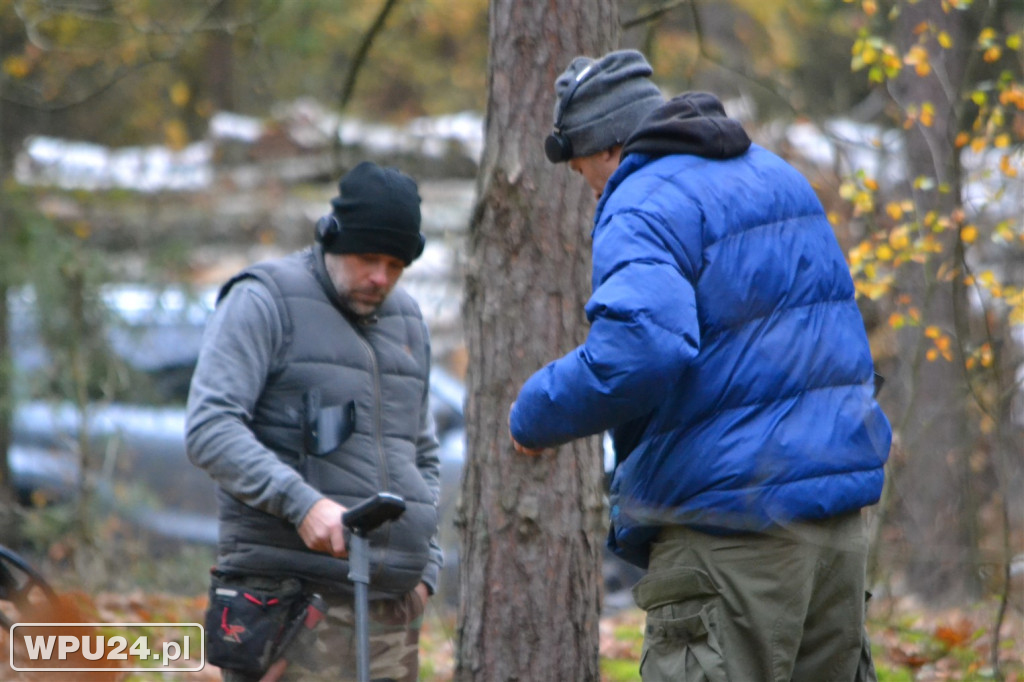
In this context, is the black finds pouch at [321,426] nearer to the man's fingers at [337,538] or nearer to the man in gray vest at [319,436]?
the man in gray vest at [319,436]

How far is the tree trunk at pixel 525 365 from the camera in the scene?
12.9ft

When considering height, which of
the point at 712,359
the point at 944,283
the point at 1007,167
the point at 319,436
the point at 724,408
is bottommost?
the point at 319,436

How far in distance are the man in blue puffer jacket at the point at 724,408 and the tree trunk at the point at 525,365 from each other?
1007 mm

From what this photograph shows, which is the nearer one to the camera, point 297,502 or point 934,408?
point 297,502

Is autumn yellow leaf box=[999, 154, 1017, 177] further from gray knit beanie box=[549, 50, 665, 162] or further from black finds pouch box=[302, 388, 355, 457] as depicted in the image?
black finds pouch box=[302, 388, 355, 457]

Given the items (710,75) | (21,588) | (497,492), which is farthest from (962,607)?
(710,75)

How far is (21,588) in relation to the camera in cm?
353

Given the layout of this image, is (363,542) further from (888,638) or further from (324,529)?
(888,638)

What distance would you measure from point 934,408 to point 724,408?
19.7 ft

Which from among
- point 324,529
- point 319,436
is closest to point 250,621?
point 324,529

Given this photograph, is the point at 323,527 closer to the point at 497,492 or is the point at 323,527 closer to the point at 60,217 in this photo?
the point at 497,492

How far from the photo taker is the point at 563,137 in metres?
3.25

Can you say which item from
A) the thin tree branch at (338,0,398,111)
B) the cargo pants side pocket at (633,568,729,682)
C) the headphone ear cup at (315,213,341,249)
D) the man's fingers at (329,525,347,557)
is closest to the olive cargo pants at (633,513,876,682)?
the cargo pants side pocket at (633,568,729,682)

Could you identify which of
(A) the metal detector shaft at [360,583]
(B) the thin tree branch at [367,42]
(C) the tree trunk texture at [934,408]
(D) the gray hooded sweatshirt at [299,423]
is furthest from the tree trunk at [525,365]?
(C) the tree trunk texture at [934,408]
